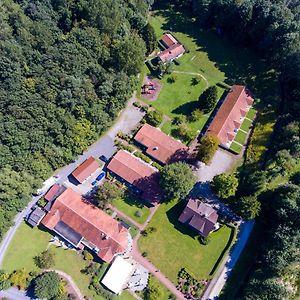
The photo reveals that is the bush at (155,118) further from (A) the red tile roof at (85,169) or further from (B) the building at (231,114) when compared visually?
(A) the red tile roof at (85,169)

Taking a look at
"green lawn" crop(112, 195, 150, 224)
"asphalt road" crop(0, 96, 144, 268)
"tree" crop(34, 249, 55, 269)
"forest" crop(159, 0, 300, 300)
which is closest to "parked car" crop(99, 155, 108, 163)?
"asphalt road" crop(0, 96, 144, 268)

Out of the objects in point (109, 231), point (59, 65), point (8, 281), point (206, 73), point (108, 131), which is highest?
point (206, 73)

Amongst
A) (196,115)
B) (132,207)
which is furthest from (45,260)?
(196,115)

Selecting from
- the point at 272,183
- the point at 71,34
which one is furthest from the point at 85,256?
the point at 71,34

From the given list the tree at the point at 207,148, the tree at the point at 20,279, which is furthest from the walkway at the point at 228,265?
the tree at the point at 20,279

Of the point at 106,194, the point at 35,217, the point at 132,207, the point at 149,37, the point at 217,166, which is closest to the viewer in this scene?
the point at 106,194

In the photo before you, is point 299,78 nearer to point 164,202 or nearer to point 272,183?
point 272,183

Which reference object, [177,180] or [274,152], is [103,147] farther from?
[274,152]
